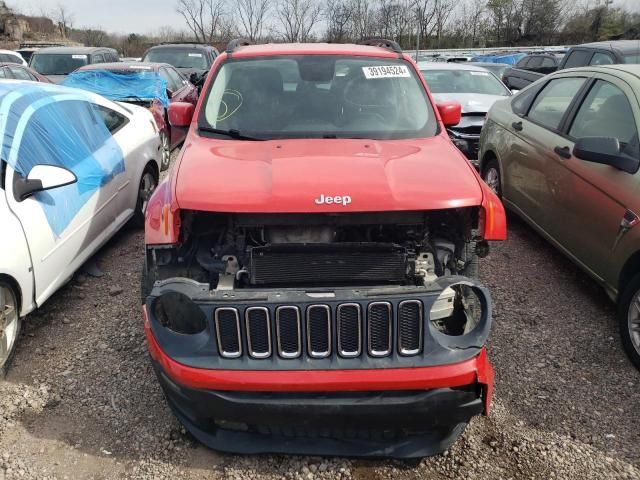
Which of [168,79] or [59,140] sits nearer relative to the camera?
[59,140]

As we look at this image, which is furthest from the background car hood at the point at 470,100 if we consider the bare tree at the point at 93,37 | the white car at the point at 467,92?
the bare tree at the point at 93,37

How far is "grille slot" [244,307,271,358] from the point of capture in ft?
7.96

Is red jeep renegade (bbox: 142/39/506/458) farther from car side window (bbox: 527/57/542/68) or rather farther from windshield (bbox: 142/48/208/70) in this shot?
car side window (bbox: 527/57/542/68)

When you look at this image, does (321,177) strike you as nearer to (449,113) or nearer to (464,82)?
(449,113)

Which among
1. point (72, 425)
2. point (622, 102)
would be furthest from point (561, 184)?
point (72, 425)

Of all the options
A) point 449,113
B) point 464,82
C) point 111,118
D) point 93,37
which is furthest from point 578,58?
point 93,37

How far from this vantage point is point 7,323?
11.3 ft

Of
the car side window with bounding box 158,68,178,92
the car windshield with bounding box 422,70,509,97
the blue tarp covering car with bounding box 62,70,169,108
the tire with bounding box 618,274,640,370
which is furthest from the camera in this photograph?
the car side window with bounding box 158,68,178,92

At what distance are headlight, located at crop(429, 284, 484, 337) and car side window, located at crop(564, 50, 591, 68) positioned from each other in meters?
7.85

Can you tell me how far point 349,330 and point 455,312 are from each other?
670 millimetres

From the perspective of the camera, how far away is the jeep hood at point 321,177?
262 cm

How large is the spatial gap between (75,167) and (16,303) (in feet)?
4.54

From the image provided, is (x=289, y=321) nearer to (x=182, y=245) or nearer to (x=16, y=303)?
(x=182, y=245)

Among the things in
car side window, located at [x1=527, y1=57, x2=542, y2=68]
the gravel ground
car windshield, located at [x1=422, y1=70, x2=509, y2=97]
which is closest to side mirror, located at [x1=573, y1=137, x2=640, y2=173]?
the gravel ground
